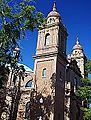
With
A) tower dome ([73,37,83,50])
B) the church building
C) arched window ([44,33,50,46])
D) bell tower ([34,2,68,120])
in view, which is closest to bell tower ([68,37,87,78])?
tower dome ([73,37,83,50])

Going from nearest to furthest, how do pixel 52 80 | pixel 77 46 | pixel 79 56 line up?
pixel 52 80 → pixel 79 56 → pixel 77 46

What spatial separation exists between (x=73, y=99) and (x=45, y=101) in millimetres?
7298

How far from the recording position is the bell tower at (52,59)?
33.3 metres

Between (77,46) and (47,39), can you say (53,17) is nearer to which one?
(47,39)

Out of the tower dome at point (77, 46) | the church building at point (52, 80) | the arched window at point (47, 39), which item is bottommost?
the church building at point (52, 80)

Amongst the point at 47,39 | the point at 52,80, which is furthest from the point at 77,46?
the point at 52,80

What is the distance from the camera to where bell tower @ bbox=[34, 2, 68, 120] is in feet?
109

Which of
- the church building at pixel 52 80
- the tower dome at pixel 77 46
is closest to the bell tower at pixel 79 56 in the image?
the tower dome at pixel 77 46

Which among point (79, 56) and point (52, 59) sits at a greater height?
point (79, 56)

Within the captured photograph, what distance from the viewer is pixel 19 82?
39.0m

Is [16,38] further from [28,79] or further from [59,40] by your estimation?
[28,79]

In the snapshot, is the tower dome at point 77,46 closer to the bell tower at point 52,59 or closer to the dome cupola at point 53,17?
the bell tower at point 52,59

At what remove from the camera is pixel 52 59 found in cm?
3497

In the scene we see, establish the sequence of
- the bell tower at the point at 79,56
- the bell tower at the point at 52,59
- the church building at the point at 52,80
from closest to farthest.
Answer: the church building at the point at 52,80 → the bell tower at the point at 52,59 → the bell tower at the point at 79,56
